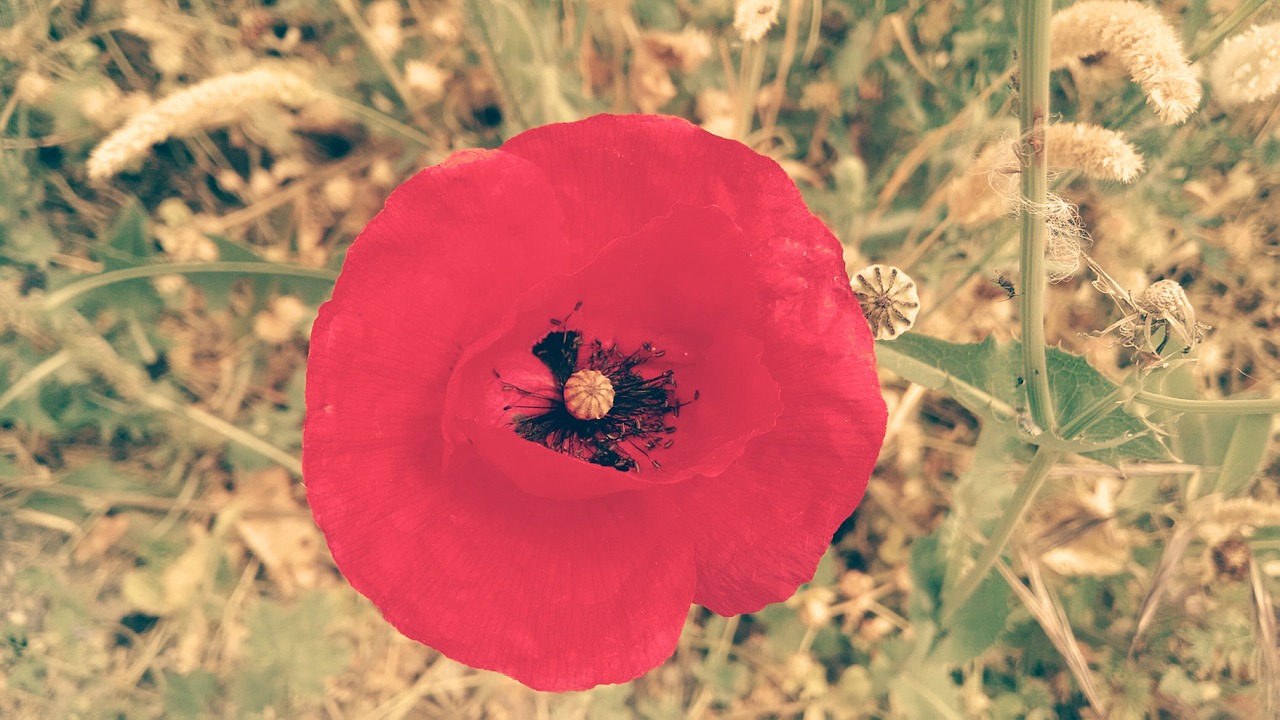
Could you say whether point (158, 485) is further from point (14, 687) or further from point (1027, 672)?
point (1027, 672)

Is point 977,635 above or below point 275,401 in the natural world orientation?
above

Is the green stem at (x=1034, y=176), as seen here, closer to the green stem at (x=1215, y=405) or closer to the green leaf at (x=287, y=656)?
the green stem at (x=1215, y=405)

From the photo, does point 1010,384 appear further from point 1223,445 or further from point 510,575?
point 510,575

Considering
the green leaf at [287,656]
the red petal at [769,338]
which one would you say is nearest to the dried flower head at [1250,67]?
the red petal at [769,338]

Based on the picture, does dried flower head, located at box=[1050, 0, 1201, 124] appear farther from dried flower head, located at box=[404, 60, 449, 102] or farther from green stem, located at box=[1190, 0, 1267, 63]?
dried flower head, located at box=[404, 60, 449, 102]

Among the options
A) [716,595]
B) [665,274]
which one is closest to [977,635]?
[716,595]

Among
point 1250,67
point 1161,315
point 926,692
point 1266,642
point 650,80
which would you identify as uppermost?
point 1250,67

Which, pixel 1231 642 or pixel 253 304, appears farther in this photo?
pixel 253 304

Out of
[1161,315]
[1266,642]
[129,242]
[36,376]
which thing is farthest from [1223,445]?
[36,376]
